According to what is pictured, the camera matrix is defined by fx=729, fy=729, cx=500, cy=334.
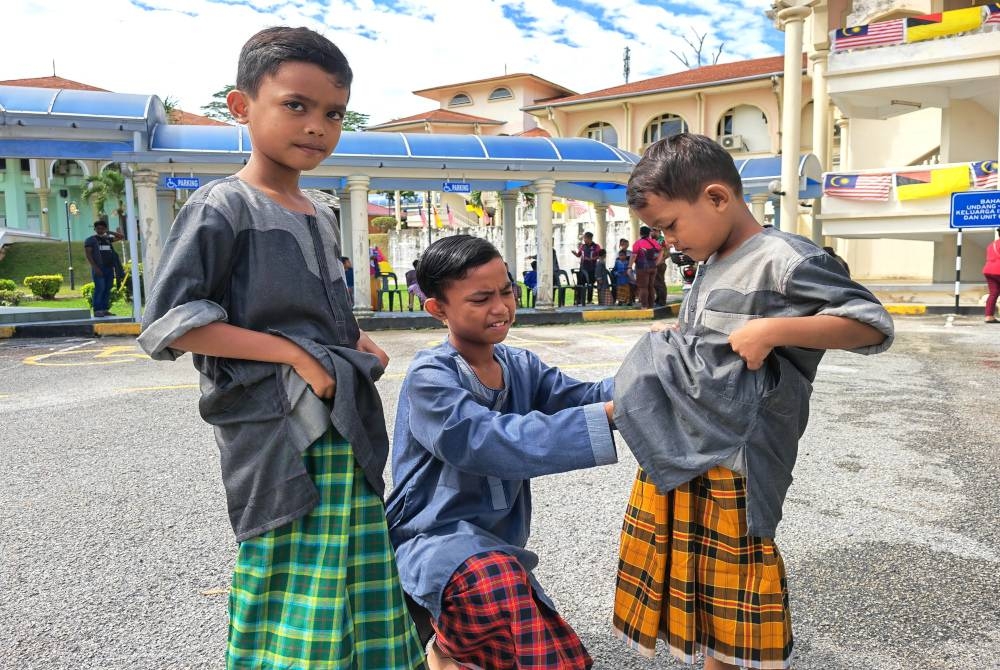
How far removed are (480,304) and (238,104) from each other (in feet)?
2.26

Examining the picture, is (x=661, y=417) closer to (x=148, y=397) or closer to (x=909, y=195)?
(x=148, y=397)

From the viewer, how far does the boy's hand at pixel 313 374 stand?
4.63 feet

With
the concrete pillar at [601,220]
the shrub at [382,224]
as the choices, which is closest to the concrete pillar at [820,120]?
the concrete pillar at [601,220]

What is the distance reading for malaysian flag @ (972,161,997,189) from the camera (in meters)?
14.4

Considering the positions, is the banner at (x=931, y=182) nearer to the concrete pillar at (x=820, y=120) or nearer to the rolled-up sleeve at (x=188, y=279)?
the concrete pillar at (x=820, y=120)

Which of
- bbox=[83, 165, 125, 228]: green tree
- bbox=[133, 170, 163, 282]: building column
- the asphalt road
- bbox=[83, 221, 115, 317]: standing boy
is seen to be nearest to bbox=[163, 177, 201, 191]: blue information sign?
bbox=[133, 170, 163, 282]: building column

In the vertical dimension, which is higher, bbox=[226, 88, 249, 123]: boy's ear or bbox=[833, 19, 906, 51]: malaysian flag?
bbox=[833, 19, 906, 51]: malaysian flag

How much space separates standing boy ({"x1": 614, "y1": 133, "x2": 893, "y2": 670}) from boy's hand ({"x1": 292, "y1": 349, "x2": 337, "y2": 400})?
1.95 feet

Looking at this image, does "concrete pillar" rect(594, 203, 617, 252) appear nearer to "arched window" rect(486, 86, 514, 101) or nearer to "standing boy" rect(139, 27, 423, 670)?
"standing boy" rect(139, 27, 423, 670)

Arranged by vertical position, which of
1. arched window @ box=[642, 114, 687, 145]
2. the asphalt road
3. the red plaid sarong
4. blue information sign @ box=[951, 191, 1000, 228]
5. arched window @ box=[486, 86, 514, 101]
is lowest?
the asphalt road

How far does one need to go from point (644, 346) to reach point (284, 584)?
89 cm

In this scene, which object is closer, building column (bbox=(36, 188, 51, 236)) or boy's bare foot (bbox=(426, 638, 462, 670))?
boy's bare foot (bbox=(426, 638, 462, 670))

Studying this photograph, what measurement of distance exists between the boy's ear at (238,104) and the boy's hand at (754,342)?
1116 millimetres

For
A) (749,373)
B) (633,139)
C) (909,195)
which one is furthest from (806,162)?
(749,373)
